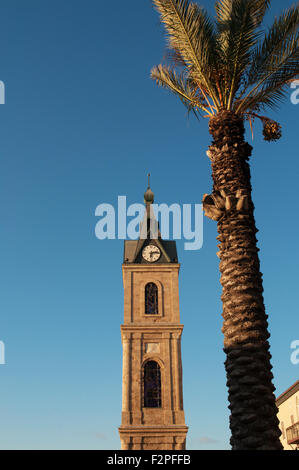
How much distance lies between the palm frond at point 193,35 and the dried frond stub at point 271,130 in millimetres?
1687

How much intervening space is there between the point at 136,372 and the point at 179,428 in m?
5.52

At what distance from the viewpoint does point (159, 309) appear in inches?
1790

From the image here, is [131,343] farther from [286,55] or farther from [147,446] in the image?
[286,55]

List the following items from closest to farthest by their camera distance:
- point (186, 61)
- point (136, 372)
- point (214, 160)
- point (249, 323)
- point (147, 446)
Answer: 1. point (249, 323)
2. point (214, 160)
3. point (186, 61)
4. point (147, 446)
5. point (136, 372)

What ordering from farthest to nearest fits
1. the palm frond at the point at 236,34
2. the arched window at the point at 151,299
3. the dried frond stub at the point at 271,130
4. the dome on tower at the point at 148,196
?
the dome on tower at the point at 148,196 → the arched window at the point at 151,299 → the dried frond stub at the point at 271,130 → the palm frond at the point at 236,34

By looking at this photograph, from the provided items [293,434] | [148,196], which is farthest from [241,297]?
[148,196]

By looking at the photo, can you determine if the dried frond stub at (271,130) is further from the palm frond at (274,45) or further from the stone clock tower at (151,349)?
the stone clock tower at (151,349)

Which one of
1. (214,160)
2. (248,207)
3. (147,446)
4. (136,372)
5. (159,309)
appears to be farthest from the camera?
(159,309)

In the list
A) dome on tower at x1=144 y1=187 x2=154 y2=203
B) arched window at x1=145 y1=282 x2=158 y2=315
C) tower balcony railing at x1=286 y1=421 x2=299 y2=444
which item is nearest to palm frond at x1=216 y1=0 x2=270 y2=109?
tower balcony railing at x1=286 y1=421 x2=299 y2=444

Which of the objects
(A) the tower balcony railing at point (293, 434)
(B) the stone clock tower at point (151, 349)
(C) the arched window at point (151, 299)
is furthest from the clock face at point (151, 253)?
(A) the tower balcony railing at point (293, 434)

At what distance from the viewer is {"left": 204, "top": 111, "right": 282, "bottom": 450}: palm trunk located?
969 centimetres

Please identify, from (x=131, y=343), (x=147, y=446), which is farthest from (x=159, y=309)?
→ (x=147, y=446)

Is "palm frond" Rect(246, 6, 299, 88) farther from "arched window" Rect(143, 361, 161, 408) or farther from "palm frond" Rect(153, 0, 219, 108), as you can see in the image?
"arched window" Rect(143, 361, 161, 408)

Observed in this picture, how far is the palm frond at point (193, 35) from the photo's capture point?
41.0 ft
